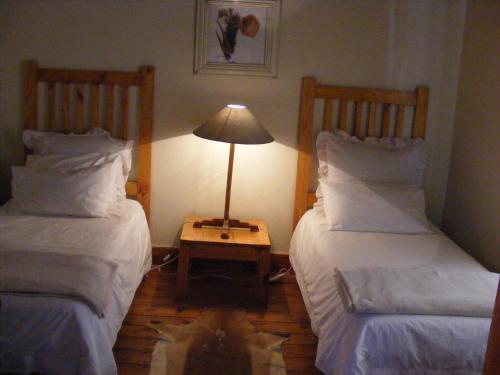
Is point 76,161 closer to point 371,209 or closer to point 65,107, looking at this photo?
point 65,107

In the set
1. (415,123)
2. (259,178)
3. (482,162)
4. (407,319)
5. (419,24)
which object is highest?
(419,24)

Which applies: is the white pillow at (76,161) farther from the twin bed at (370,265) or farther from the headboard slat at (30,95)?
the twin bed at (370,265)

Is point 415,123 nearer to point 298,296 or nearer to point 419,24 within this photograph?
point 419,24

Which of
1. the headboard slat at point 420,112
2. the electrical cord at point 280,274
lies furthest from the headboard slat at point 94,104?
the headboard slat at point 420,112

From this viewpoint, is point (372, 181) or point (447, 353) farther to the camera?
point (372, 181)

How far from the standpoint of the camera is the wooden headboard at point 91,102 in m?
3.02

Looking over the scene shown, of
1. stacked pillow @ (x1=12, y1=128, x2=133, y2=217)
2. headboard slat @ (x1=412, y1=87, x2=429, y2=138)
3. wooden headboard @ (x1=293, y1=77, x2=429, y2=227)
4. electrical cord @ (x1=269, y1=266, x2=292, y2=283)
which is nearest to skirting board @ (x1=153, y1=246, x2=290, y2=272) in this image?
electrical cord @ (x1=269, y1=266, x2=292, y2=283)

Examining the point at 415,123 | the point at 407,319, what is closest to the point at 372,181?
the point at 415,123

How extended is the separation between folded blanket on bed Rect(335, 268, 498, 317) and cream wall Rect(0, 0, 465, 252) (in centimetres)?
123

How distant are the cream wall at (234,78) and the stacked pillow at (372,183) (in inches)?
10.3

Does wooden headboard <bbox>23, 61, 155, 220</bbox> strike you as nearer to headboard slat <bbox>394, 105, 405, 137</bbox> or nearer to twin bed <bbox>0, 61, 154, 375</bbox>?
twin bed <bbox>0, 61, 154, 375</bbox>

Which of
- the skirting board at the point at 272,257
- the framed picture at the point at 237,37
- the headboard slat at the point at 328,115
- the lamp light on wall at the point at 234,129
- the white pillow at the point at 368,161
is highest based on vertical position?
the framed picture at the point at 237,37

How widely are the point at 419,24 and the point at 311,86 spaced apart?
2.47ft

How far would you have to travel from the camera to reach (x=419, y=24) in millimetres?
3043
